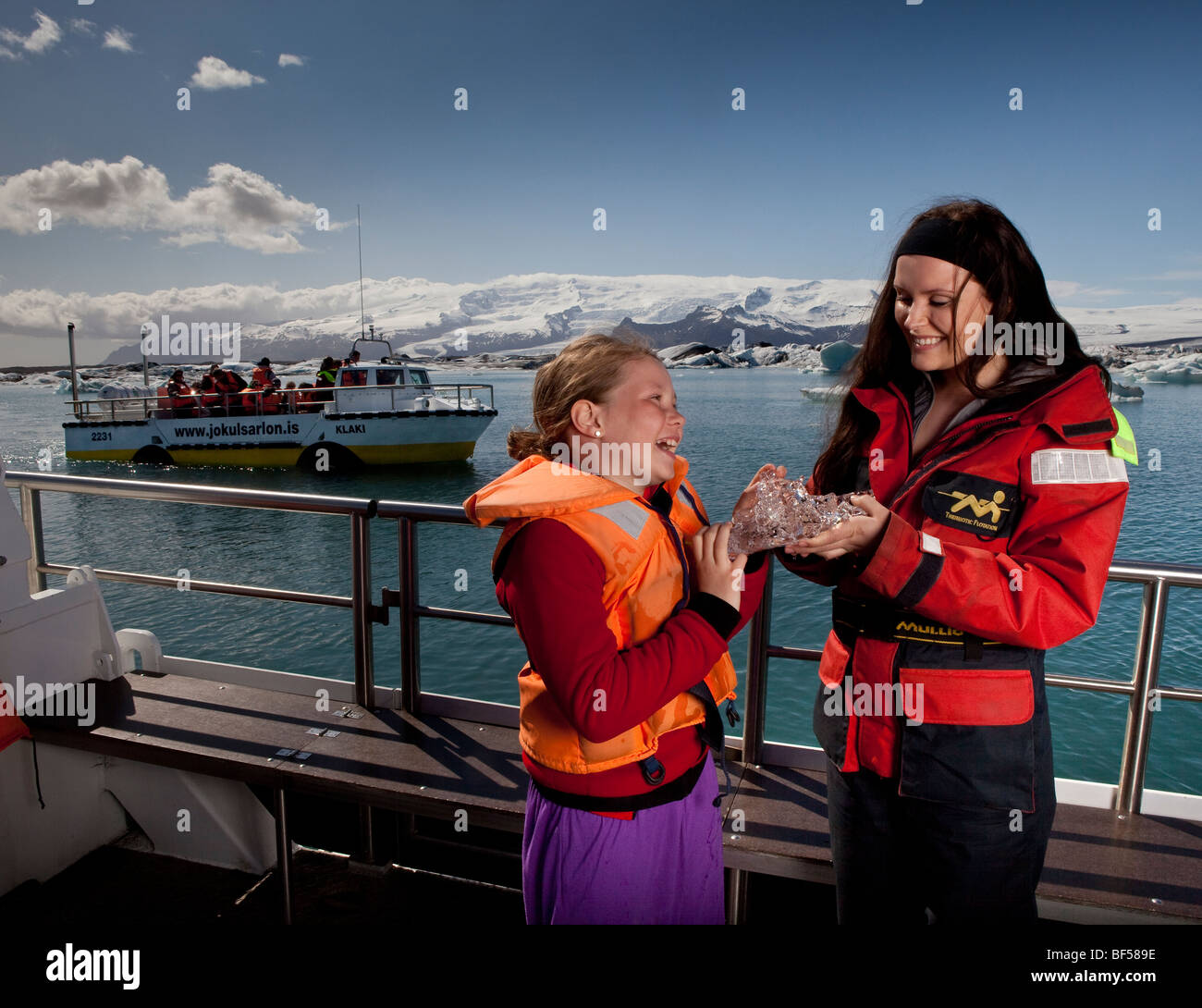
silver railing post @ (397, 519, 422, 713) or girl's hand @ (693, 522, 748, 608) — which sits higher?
girl's hand @ (693, 522, 748, 608)

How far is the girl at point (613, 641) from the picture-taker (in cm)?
111

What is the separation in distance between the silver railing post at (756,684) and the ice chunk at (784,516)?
977mm

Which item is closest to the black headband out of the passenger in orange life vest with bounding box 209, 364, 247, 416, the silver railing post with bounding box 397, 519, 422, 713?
the silver railing post with bounding box 397, 519, 422, 713

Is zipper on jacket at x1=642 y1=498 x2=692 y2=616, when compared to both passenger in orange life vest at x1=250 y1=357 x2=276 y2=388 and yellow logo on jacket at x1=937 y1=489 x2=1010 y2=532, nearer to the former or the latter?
yellow logo on jacket at x1=937 y1=489 x2=1010 y2=532

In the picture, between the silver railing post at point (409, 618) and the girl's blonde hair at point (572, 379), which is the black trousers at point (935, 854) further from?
the silver railing post at point (409, 618)

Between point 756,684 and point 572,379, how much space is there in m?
1.27

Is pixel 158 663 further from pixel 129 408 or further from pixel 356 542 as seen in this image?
pixel 129 408

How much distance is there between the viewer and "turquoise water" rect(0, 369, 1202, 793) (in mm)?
8234

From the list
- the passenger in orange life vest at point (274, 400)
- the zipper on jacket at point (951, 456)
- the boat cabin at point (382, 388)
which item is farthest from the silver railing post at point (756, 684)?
the passenger in orange life vest at point (274, 400)

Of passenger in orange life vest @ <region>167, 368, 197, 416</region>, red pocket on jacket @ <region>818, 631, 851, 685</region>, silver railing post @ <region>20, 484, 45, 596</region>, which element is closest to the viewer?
red pocket on jacket @ <region>818, 631, 851, 685</region>

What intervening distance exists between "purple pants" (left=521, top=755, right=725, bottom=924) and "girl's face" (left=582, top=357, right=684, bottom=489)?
51cm

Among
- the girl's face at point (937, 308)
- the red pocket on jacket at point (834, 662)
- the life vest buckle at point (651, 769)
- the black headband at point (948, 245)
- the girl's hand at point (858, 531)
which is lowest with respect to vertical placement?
the life vest buckle at point (651, 769)

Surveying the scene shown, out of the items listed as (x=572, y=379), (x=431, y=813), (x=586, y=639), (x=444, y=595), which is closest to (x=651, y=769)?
(x=586, y=639)
